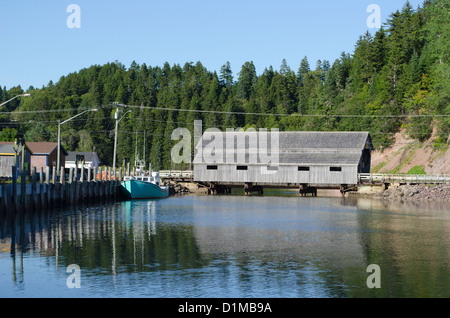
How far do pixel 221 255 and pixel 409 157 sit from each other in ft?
249

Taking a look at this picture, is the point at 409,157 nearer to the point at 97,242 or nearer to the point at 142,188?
the point at 142,188

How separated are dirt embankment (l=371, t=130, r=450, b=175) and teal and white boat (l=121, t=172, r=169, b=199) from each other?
133 ft

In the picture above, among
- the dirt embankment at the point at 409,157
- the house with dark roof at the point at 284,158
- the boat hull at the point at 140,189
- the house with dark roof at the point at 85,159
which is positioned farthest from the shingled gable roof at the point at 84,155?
the dirt embankment at the point at 409,157

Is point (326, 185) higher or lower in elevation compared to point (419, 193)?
higher

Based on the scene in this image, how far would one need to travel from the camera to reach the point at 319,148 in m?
79.3

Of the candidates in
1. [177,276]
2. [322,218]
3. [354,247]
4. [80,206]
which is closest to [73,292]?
[177,276]

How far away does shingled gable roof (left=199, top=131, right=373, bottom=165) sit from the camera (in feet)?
253

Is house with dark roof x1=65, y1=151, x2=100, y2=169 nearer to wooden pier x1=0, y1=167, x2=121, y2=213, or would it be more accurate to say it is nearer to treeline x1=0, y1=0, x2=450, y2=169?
treeline x1=0, y1=0, x2=450, y2=169

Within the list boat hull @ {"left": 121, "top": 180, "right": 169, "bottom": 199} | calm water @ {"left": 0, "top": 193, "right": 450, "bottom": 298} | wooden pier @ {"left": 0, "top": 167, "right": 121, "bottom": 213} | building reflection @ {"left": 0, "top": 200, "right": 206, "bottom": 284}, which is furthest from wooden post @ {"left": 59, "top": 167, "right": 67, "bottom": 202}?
boat hull @ {"left": 121, "top": 180, "right": 169, "bottom": 199}

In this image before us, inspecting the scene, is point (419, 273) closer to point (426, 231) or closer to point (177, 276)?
point (177, 276)

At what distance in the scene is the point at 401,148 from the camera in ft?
326

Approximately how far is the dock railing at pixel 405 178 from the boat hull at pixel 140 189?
2686cm

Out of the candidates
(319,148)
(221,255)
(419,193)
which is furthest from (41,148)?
(221,255)

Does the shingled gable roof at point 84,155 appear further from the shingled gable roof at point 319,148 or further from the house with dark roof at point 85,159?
the shingled gable roof at point 319,148
